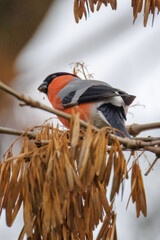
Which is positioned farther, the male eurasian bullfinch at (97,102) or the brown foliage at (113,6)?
the male eurasian bullfinch at (97,102)

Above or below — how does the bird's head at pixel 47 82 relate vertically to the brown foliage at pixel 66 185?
above

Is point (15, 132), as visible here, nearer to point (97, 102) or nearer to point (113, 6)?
point (113, 6)

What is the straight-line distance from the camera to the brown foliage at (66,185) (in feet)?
3.56

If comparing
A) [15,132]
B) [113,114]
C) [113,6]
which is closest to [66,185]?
Answer: [15,132]

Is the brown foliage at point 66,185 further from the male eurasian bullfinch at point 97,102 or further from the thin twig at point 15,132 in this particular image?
the male eurasian bullfinch at point 97,102

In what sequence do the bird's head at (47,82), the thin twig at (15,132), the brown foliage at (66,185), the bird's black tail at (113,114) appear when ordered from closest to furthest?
the brown foliage at (66,185)
the thin twig at (15,132)
the bird's black tail at (113,114)
the bird's head at (47,82)

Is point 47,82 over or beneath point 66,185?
over

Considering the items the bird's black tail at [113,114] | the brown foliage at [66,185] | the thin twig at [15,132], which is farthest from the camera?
the bird's black tail at [113,114]

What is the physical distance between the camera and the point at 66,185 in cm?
109

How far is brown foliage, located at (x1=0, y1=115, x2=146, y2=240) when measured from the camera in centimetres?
109

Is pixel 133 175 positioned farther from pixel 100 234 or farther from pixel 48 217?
pixel 48 217

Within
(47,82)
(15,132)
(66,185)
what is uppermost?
(47,82)

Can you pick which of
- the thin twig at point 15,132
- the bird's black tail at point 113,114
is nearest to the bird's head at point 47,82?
the bird's black tail at point 113,114

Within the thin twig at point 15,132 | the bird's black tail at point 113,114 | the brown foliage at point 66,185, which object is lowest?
the brown foliage at point 66,185
